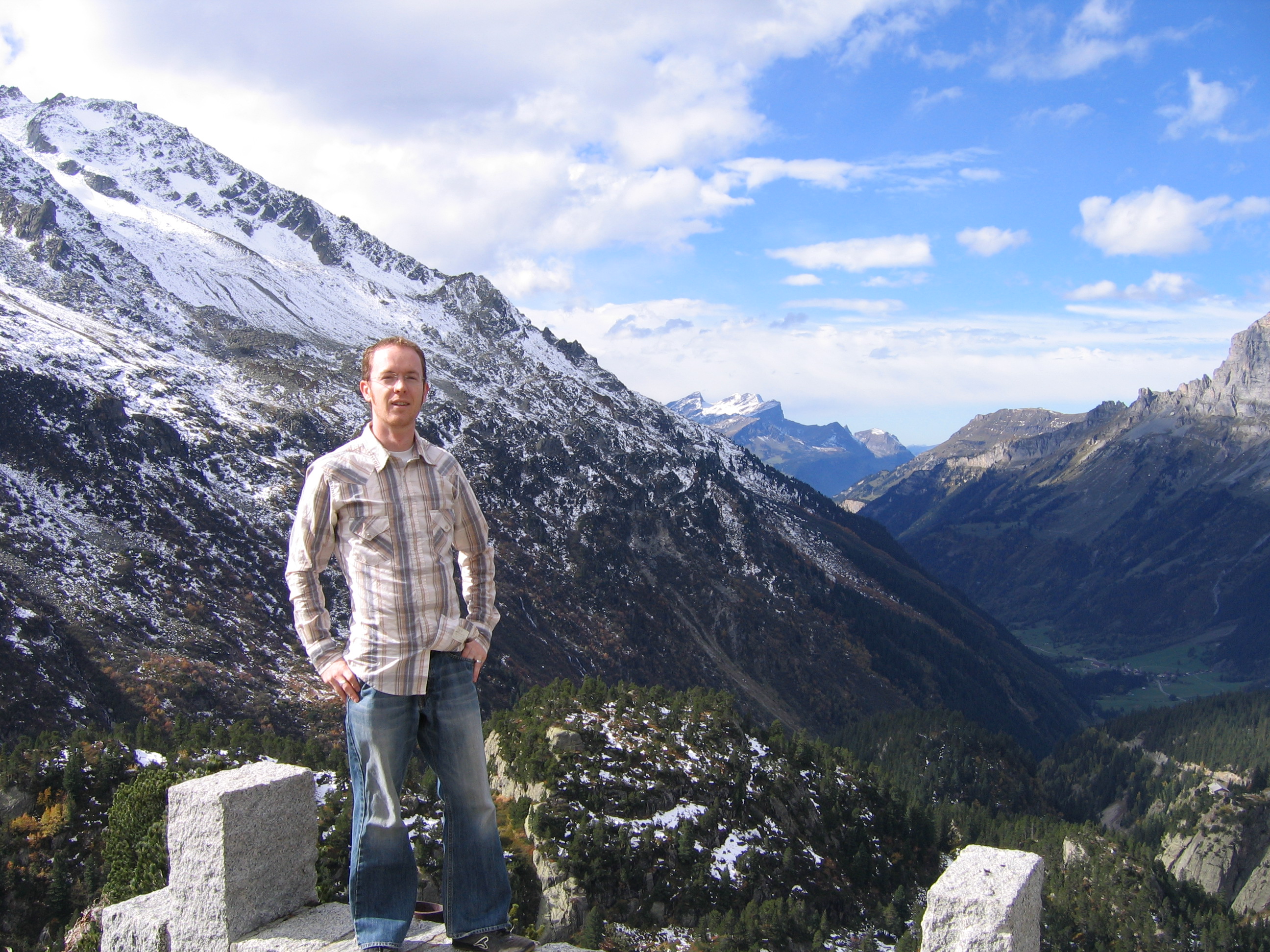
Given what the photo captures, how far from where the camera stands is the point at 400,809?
8.37m

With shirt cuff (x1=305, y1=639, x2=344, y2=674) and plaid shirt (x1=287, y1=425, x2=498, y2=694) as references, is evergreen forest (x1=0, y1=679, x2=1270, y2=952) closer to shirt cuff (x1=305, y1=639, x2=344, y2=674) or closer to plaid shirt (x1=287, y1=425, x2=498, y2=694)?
shirt cuff (x1=305, y1=639, x2=344, y2=674)

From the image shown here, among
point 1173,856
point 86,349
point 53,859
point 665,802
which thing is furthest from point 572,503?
point 53,859

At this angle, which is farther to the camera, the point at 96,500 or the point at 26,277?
the point at 26,277

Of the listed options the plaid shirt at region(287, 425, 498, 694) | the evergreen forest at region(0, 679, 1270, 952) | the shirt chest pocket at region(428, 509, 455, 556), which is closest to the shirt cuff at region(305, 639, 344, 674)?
the plaid shirt at region(287, 425, 498, 694)

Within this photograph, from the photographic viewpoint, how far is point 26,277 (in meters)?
139

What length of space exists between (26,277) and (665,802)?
156 metres

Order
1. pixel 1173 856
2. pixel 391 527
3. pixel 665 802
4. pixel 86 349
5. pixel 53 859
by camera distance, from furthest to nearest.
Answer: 1. pixel 1173 856
2. pixel 86 349
3. pixel 665 802
4. pixel 53 859
5. pixel 391 527

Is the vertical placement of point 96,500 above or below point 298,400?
below

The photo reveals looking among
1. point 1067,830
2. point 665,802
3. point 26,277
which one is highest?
point 26,277

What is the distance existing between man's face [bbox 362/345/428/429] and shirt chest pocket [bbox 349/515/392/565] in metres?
0.93

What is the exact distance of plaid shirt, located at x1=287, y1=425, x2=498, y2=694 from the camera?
7.65 m

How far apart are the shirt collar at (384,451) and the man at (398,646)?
1 centimetres

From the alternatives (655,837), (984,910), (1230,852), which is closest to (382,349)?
(984,910)

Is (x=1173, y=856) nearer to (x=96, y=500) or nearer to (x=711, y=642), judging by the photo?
(x=711, y=642)
